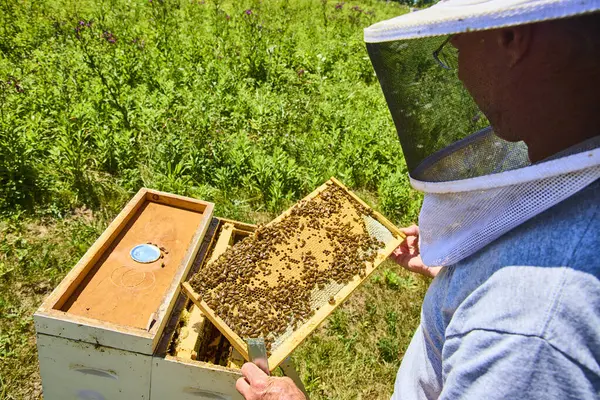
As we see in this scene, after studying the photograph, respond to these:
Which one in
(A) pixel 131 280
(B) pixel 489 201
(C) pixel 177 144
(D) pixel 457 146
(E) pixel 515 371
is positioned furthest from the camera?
(C) pixel 177 144

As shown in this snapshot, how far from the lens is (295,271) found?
2387 mm

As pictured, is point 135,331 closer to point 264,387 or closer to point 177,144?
point 264,387

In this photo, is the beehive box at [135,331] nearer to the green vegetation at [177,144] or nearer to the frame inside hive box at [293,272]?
the frame inside hive box at [293,272]

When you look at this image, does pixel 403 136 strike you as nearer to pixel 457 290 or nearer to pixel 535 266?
pixel 457 290

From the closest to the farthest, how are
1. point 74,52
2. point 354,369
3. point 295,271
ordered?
point 295,271 → point 354,369 → point 74,52

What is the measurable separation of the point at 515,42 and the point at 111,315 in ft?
6.48

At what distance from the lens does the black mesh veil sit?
1.42m

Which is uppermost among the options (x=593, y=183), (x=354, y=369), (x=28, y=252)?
(x=593, y=183)

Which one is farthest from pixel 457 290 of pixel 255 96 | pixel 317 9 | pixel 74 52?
pixel 317 9

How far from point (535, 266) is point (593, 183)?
0.21 meters

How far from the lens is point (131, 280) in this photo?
89.1 inches

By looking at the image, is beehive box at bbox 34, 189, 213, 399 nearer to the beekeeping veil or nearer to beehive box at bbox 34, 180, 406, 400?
beehive box at bbox 34, 180, 406, 400

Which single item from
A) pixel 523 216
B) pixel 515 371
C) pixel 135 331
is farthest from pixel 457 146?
pixel 135 331

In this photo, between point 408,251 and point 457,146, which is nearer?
point 457,146
